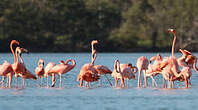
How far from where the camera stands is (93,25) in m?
52.0

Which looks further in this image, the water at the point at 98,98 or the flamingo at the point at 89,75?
the flamingo at the point at 89,75

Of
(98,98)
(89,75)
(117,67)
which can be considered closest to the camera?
(98,98)

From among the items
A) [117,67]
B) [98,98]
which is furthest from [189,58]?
[98,98]

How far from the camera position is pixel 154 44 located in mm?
51406

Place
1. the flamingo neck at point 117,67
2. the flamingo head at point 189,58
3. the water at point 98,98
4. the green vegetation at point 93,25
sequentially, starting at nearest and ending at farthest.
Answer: the water at point 98,98
the flamingo neck at point 117,67
the flamingo head at point 189,58
the green vegetation at point 93,25

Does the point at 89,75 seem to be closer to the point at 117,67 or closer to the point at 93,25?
the point at 117,67

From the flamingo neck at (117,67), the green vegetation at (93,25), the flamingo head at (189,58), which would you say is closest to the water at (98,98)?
the flamingo neck at (117,67)

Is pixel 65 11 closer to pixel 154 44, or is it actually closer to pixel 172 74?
pixel 154 44

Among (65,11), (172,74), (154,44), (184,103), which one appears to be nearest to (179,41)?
(154,44)

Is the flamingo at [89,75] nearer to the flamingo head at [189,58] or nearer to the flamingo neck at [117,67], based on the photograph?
the flamingo neck at [117,67]

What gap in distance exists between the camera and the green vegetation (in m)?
49.1

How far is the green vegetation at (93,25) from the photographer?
161 ft

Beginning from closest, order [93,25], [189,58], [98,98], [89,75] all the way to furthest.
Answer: [98,98]
[89,75]
[189,58]
[93,25]

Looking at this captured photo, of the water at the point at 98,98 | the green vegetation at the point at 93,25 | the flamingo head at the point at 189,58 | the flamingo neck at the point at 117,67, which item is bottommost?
the water at the point at 98,98
